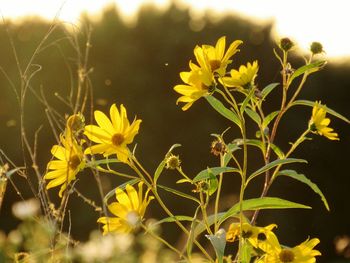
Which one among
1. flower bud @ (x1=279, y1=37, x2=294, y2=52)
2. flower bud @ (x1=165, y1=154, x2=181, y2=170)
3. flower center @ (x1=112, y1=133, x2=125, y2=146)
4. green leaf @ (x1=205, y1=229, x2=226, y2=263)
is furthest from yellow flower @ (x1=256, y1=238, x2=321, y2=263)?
flower bud @ (x1=279, y1=37, x2=294, y2=52)

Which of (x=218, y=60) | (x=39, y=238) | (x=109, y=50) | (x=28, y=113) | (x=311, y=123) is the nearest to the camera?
(x=218, y=60)

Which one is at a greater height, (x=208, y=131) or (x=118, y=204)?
(x=118, y=204)

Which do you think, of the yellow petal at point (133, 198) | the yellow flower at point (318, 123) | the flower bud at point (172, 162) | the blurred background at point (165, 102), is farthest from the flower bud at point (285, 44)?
the blurred background at point (165, 102)

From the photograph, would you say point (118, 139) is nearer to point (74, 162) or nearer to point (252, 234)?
point (74, 162)

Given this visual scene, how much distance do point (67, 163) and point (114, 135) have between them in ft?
0.36

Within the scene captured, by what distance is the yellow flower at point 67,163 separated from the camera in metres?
1.61

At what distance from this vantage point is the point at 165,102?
880 centimetres

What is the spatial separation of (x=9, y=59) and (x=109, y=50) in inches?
43.9

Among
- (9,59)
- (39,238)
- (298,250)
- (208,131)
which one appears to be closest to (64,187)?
(298,250)

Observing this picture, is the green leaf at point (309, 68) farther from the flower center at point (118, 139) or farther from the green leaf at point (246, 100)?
the flower center at point (118, 139)

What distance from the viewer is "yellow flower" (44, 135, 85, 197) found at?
161cm

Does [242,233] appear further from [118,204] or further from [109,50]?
[109,50]

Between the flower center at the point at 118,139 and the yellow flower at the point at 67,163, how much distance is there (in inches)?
2.8

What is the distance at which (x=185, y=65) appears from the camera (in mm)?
9000
